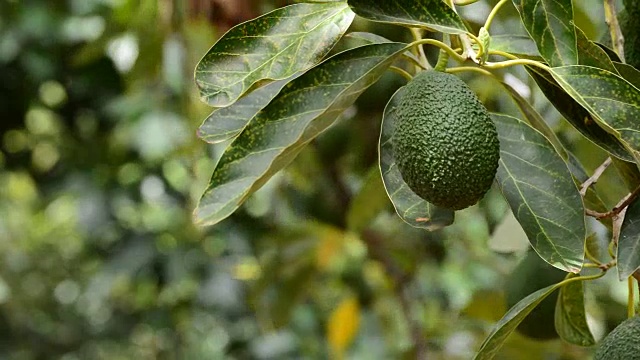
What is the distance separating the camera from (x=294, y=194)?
7.65 ft

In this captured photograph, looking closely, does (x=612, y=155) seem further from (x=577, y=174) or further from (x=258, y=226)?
(x=258, y=226)

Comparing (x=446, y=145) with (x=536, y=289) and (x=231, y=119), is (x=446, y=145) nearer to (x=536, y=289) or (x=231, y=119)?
(x=231, y=119)

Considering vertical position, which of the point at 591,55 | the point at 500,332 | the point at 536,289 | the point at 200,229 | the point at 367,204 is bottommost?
the point at 200,229

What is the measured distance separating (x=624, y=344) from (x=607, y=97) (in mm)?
200

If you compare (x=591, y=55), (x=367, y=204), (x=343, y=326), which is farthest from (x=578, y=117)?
(x=343, y=326)

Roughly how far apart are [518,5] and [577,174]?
21cm

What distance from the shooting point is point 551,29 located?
2.83 feet

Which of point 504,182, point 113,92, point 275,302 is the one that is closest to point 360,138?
point 275,302

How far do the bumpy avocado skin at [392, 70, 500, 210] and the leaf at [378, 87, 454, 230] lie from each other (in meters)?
0.09

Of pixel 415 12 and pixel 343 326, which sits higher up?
pixel 415 12

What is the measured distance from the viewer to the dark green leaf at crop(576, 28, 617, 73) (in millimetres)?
869

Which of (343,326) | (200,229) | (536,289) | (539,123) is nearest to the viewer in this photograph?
(539,123)

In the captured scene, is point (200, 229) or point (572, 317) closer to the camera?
point (572, 317)

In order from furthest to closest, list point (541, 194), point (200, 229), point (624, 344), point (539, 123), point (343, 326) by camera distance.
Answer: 1. point (200, 229)
2. point (343, 326)
3. point (539, 123)
4. point (541, 194)
5. point (624, 344)
